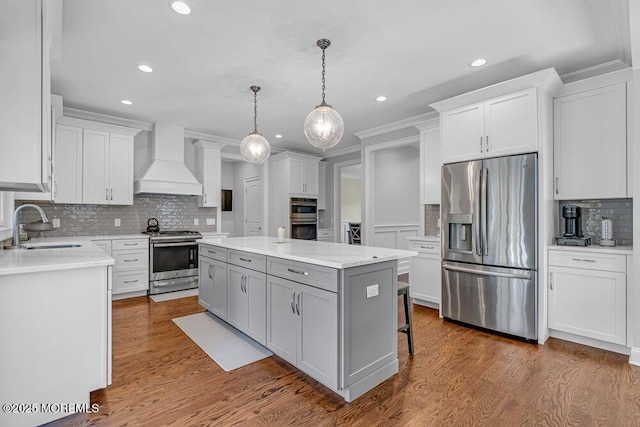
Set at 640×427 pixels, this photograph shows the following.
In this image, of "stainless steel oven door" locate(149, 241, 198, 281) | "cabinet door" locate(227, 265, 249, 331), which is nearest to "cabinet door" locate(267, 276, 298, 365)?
"cabinet door" locate(227, 265, 249, 331)

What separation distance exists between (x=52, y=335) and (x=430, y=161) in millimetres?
4102

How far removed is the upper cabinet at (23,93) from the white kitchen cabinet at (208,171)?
375 centimetres

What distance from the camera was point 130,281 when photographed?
447cm

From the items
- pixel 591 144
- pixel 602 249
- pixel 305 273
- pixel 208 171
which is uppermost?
pixel 208 171

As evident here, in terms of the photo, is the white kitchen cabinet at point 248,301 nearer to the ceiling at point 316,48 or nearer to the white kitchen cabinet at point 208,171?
the ceiling at point 316,48

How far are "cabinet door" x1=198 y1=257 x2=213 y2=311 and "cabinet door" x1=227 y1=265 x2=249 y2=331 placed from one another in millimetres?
473

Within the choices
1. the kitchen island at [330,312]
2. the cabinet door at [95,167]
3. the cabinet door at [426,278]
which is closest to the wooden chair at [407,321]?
the kitchen island at [330,312]

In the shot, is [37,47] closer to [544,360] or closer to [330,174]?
[544,360]

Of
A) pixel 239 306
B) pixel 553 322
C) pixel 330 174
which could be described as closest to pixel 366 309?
pixel 239 306

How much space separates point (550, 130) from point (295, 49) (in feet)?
8.22

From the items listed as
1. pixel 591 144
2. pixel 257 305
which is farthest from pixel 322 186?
pixel 591 144

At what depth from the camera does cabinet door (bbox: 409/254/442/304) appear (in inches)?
157

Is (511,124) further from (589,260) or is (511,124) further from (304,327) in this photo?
(304,327)

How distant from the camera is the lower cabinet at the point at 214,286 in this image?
10.8ft
